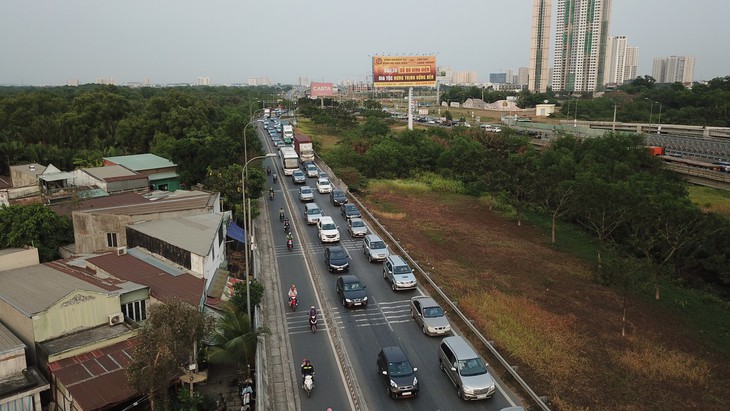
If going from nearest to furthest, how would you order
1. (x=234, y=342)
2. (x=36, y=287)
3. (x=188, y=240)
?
(x=234, y=342), (x=36, y=287), (x=188, y=240)

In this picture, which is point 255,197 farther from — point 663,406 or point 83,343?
point 663,406

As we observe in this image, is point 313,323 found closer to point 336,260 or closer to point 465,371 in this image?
point 465,371

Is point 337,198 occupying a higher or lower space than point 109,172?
lower

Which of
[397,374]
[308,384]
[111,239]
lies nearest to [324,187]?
[111,239]

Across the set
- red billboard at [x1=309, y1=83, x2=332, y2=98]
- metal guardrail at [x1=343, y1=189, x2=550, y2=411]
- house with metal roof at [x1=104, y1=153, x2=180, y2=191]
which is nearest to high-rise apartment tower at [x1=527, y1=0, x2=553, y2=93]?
red billboard at [x1=309, y1=83, x2=332, y2=98]

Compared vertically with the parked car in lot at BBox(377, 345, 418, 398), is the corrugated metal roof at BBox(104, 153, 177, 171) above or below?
above

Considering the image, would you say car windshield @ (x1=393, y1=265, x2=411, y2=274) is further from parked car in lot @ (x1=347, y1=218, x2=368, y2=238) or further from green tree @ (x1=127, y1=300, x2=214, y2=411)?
green tree @ (x1=127, y1=300, x2=214, y2=411)

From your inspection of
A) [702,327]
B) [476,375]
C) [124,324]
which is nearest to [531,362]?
[476,375]
